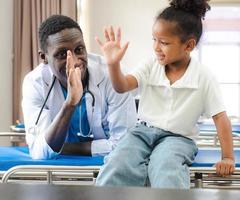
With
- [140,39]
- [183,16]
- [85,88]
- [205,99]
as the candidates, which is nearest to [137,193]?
[205,99]

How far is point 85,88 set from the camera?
1882 millimetres

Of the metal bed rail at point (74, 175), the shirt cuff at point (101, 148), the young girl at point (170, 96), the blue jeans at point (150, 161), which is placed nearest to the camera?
the blue jeans at point (150, 161)

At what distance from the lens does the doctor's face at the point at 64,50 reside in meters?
1.83

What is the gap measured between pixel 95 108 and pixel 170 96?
414 millimetres

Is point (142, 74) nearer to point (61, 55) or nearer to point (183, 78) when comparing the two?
point (183, 78)

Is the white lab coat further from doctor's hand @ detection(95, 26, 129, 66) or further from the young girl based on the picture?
doctor's hand @ detection(95, 26, 129, 66)

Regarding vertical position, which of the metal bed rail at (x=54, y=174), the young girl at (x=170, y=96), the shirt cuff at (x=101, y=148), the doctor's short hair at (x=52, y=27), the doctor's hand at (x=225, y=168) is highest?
the doctor's short hair at (x=52, y=27)

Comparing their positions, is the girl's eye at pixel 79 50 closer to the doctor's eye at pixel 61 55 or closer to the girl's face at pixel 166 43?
the doctor's eye at pixel 61 55

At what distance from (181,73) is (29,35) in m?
3.12

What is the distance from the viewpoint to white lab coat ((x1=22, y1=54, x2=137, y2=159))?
1836 mm

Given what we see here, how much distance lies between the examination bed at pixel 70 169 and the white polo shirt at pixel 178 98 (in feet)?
0.51

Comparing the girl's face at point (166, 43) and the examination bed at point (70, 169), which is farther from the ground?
the girl's face at point (166, 43)

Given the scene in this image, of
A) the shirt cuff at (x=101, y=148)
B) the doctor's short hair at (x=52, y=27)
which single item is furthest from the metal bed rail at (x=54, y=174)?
the doctor's short hair at (x=52, y=27)

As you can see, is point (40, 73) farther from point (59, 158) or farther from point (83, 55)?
point (59, 158)
